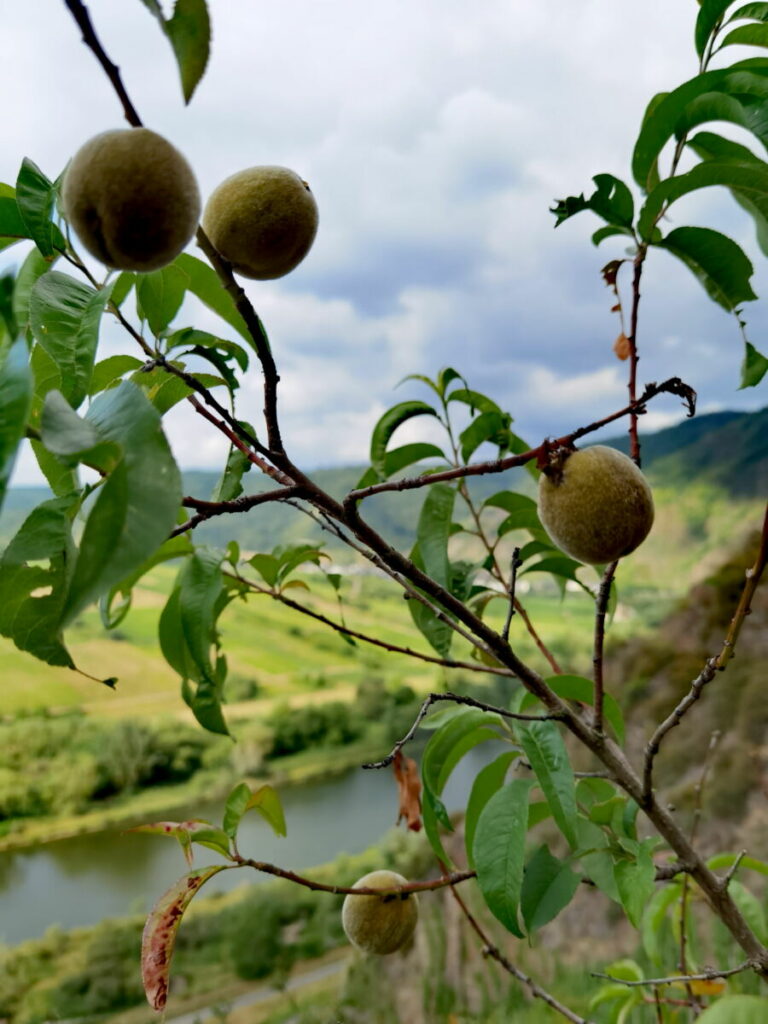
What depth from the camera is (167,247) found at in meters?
0.25

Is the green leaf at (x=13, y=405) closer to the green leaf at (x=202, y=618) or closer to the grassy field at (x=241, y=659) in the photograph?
the green leaf at (x=202, y=618)

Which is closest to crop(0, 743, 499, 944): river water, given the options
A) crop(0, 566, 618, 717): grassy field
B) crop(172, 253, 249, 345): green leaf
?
crop(0, 566, 618, 717): grassy field

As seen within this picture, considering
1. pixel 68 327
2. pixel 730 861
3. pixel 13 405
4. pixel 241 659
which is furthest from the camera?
pixel 241 659

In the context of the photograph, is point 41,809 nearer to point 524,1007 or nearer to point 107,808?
point 107,808

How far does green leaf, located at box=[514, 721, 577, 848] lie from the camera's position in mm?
375

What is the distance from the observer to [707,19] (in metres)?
0.42

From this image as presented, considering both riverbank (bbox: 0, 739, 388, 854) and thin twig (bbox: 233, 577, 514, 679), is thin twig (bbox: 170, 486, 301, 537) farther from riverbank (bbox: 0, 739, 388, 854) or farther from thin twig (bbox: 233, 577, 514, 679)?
riverbank (bbox: 0, 739, 388, 854)

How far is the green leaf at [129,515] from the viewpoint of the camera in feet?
0.57

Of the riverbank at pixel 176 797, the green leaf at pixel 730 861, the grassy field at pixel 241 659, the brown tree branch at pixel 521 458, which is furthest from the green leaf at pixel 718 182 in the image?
the grassy field at pixel 241 659

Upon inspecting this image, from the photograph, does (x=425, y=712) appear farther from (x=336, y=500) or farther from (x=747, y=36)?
(x=747, y=36)

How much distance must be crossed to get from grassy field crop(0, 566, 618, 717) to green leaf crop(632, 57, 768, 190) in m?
2.97

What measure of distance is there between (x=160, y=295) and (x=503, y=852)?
15.1 inches

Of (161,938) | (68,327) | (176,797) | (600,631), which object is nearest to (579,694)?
(600,631)

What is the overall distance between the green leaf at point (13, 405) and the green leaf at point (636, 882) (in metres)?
0.43
